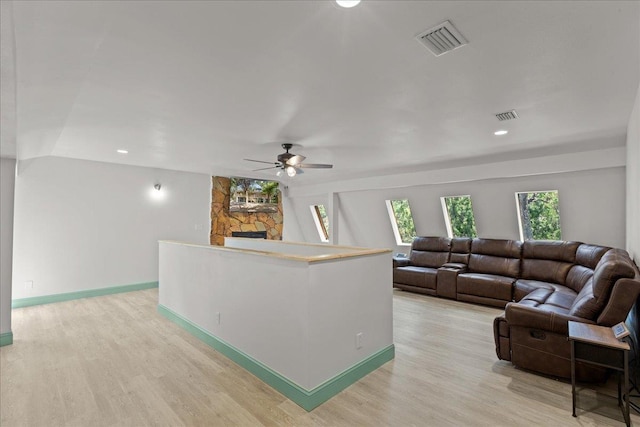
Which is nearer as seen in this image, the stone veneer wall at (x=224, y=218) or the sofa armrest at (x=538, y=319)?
the sofa armrest at (x=538, y=319)

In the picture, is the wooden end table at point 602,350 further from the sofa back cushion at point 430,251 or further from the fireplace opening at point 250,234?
the fireplace opening at point 250,234

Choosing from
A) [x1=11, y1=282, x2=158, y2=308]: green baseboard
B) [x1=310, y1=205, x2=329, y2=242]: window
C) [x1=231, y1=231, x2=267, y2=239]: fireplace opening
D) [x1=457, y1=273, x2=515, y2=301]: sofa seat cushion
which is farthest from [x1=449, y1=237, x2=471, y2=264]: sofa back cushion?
[x1=11, y1=282, x2=158, y2=308]: green baseboard

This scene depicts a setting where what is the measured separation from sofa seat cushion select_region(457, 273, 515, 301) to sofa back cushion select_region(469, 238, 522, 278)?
0.20m

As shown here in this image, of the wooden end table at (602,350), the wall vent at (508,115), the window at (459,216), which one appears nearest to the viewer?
the wooden end table at (602,350)

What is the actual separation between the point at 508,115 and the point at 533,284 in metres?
2.78

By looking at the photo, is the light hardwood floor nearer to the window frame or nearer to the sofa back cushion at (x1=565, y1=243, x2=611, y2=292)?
the sofa back cushion at (x1=565, y1=243, x2=611, y2=292)

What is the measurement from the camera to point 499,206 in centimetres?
583

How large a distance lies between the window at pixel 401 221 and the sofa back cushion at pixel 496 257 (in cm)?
184

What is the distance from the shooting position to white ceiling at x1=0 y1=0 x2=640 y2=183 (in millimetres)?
1643

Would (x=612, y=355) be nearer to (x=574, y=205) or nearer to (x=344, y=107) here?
(x=344, y=107)

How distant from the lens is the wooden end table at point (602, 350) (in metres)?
1.98

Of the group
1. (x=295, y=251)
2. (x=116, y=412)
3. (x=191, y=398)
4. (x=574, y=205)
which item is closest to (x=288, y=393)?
(x=191, y=398)

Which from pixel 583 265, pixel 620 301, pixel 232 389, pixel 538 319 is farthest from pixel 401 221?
pixel 232 389

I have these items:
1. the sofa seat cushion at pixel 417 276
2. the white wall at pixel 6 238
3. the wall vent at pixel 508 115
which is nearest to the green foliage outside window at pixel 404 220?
the sofa seat cushion at pixel 417 276
